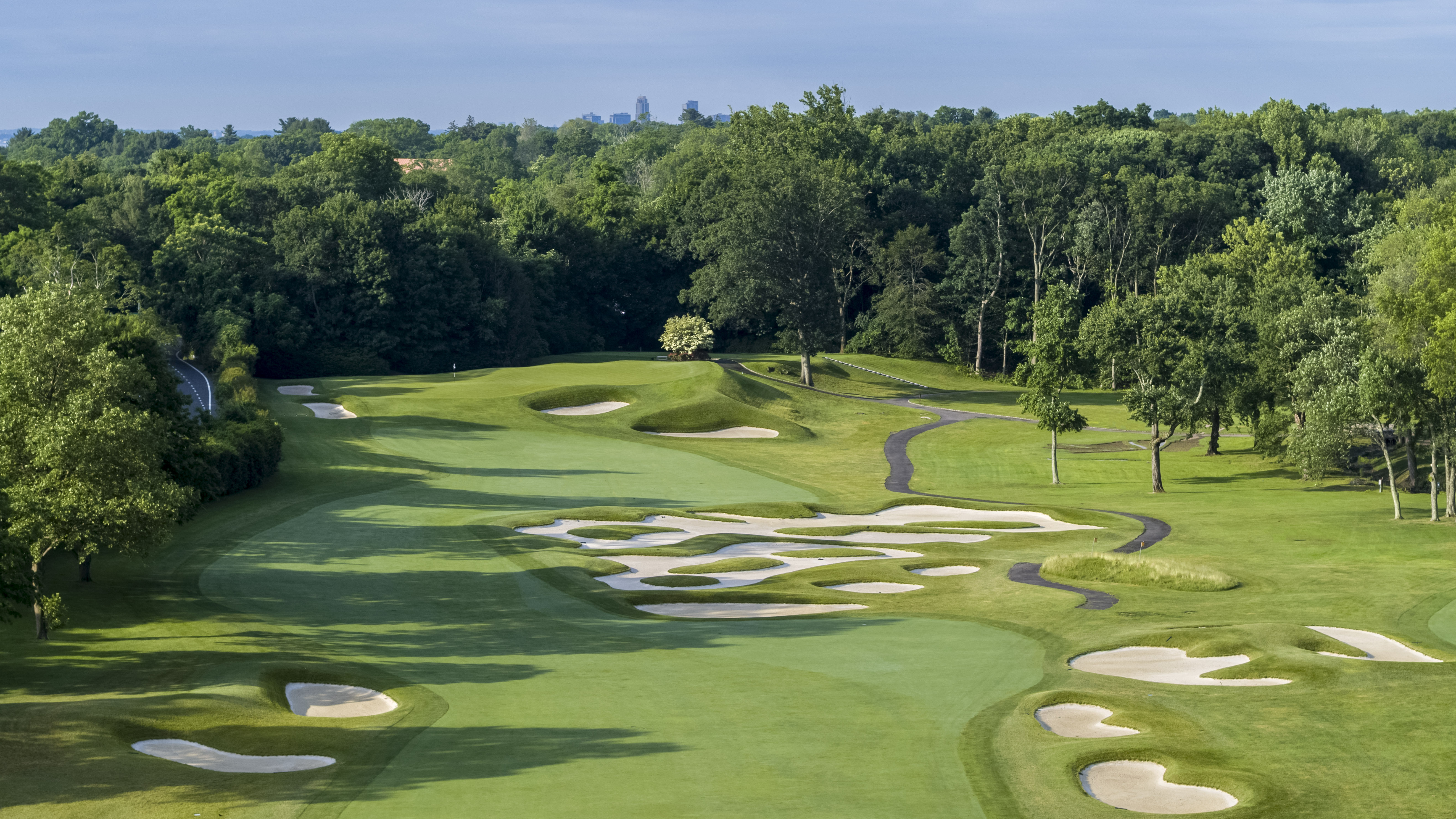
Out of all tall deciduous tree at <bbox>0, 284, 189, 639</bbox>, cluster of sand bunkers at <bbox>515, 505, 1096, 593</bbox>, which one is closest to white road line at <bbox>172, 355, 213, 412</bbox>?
→ cluster of sand bunkers at <bbox>515, 505, 1096, 593</bbox>

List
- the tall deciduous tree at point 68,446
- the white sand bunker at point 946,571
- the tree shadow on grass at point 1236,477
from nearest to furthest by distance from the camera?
the tall deciduous tree at point 68,446
the white sand bunker at point 946,571
the tree shadow on grass at point 1236,477

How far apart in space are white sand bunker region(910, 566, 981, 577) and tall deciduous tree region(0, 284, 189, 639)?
75.1 ft

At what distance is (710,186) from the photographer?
12650 cm

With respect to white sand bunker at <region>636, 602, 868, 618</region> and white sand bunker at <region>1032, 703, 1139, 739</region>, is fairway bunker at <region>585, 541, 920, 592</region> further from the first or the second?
white sand bunker at <region>1032, 703, 1139, 739</region>

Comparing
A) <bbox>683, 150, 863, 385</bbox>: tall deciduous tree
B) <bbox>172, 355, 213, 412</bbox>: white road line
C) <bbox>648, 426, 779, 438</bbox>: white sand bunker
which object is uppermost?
<bbox>683, 150, 863, 385</bbox>: tall deciduous tree

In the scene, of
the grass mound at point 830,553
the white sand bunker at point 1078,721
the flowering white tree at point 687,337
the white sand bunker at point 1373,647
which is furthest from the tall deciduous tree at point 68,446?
the flowering white tree at point 687,337

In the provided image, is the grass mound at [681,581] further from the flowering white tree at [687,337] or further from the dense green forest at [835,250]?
the flowering white tree at [687,337]

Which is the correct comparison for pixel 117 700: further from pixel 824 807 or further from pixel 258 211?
pixel 258 211

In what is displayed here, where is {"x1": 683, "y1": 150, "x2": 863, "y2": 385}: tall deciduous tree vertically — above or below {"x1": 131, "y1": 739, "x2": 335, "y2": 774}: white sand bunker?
above

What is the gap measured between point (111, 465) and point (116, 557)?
10031 mm

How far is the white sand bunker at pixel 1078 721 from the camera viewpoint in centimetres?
2117

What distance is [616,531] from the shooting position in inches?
1813

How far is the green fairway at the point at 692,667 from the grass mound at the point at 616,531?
260 millimetres

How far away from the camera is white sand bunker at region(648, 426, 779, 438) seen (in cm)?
7481
